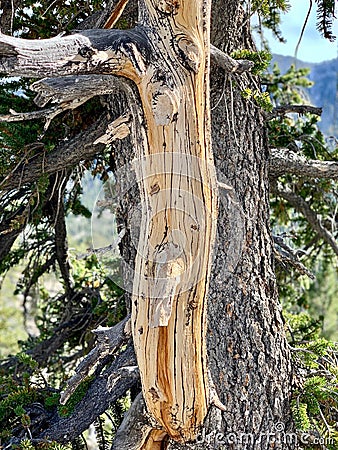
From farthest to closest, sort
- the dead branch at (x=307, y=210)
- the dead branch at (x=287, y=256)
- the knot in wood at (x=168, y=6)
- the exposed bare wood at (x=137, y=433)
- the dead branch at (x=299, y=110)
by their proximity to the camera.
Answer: the dead branch at (x=307, y=210), the dead branch at (x=287, y=256), the dead branch at (x=299, y=110), the exposed bare wood at (x=137, y=433), the knot in wood at (x=168, y=6)

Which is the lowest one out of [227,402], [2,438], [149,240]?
[2,438]

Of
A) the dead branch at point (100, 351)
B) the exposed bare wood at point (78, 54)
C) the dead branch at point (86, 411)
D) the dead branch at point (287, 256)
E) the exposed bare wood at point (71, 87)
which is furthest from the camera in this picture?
the dead branch at point (287, 256)

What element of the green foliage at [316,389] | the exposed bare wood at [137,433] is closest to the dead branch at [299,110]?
the green foliage at [316,389]

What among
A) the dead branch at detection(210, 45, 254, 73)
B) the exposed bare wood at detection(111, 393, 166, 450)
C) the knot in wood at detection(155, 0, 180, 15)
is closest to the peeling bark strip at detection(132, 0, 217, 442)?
the knot in wood at detection(155, 0, 180, 15)

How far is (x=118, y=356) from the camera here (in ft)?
10.5

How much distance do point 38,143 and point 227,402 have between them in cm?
175

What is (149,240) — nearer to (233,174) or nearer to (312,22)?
(233,174)

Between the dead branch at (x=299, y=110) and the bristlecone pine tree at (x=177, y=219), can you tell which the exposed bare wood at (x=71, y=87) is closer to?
the bristlecone pine tree at (x=177, y=219)

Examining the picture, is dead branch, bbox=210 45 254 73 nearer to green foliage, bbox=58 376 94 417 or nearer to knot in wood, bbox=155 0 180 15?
knot in wood, bbox=155 0 180 15

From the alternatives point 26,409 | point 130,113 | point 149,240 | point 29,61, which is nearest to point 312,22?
point 130,113

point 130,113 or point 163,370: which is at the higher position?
point 130,113

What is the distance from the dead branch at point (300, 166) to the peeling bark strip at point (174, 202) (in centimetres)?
146

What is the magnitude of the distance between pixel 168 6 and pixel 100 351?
1.48m

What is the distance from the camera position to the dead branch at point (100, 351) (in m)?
2.52
